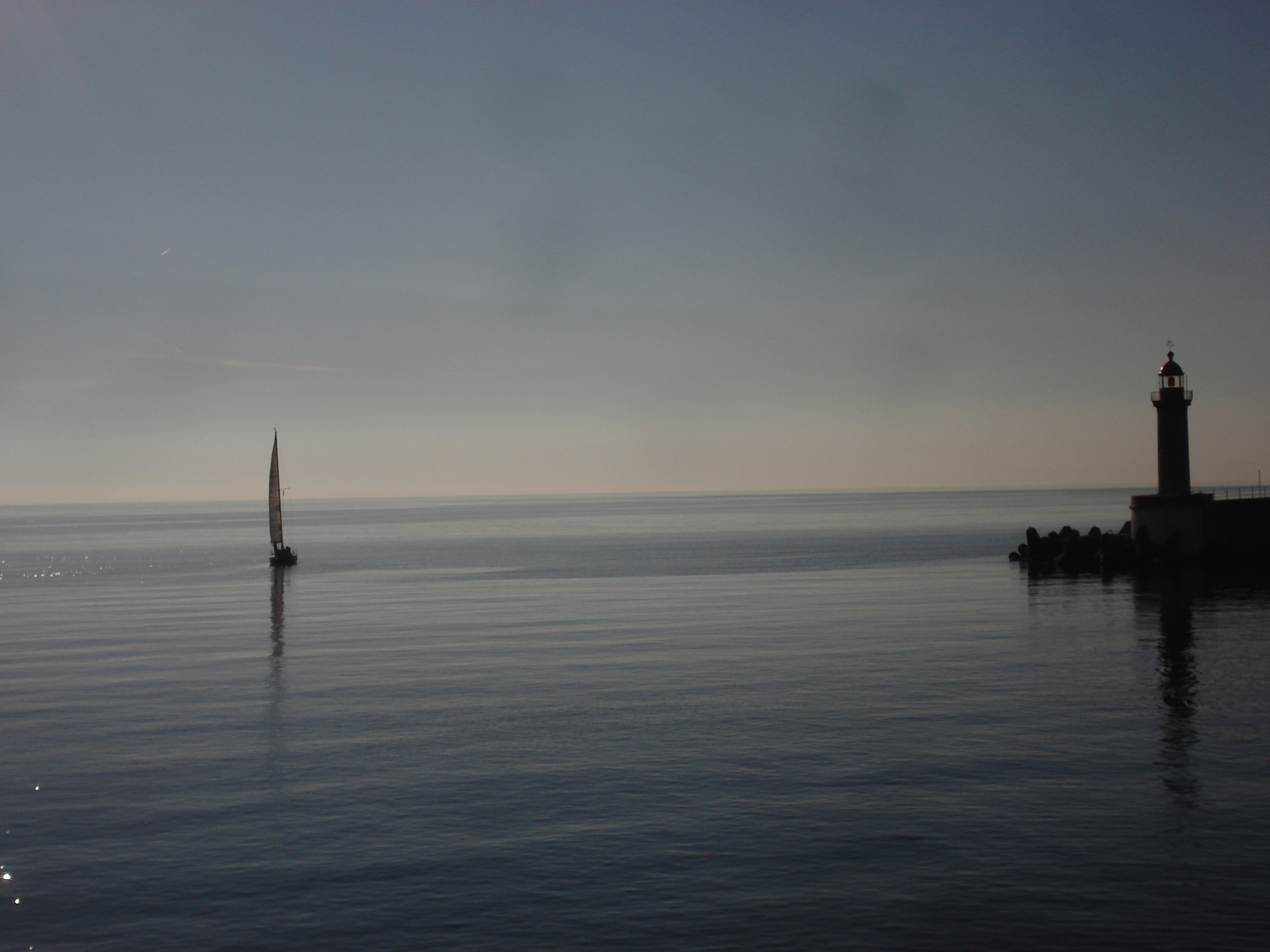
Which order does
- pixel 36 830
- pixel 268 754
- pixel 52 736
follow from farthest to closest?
pixel 52 736 → pixel 268 754 → pixel 36 830

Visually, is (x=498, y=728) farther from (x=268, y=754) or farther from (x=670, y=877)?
(x=670, y=877)

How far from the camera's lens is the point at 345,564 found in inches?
4141

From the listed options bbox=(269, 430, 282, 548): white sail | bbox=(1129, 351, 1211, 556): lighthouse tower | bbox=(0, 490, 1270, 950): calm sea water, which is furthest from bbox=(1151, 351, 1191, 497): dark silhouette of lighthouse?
bbox=(269, 430, 282, 548): white sail

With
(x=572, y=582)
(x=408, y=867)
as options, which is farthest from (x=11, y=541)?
(x=408, y=867)

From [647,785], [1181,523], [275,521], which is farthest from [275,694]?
[275,521]

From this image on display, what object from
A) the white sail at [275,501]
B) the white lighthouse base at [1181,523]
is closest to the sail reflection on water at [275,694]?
the white sail at [275,501]

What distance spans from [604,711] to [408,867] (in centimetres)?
1181

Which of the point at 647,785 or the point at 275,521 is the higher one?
the point at 275,521

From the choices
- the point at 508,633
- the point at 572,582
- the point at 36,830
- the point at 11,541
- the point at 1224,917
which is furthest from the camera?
the point at 11,541

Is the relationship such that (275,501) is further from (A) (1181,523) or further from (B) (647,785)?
(B) (647,785)

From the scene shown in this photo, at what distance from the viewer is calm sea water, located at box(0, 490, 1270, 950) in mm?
14820

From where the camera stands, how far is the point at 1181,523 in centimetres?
7281

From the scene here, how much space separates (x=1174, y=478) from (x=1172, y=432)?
10.8ft

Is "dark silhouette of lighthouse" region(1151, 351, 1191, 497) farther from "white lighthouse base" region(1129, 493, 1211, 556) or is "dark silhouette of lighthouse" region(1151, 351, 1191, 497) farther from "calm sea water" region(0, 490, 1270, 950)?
"calm sea water" region(0, 490, 1270, 950)
